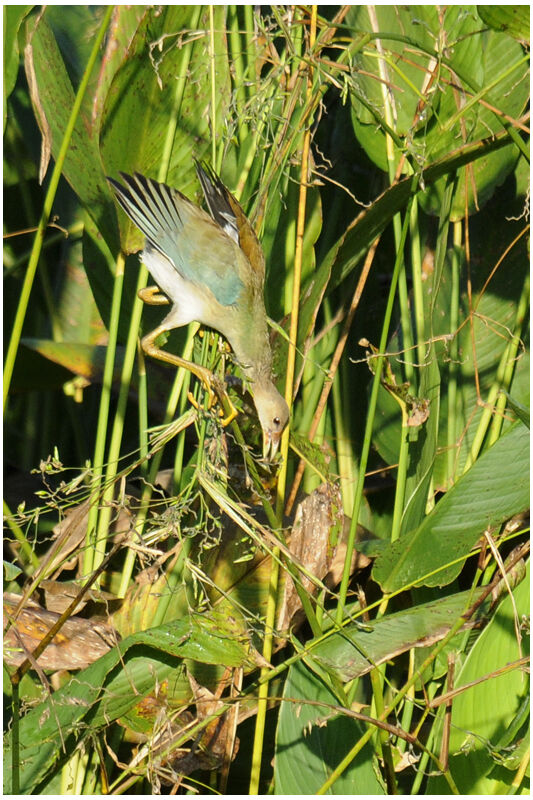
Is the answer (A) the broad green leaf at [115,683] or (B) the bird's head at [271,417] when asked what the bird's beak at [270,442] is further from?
(A) the broad green leaf at [115,683]

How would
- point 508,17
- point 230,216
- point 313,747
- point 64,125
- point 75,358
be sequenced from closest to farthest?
point 508,17 < point 313,747 < point 230,216 < point 64,125 < point 75,358

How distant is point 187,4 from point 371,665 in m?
1.09

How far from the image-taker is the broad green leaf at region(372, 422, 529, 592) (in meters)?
1.16

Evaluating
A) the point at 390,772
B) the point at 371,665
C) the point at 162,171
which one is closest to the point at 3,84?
the point at 162,171

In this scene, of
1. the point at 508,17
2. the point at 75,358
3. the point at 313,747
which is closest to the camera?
the point at 508,17

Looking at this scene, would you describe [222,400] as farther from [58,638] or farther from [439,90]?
[439,90]

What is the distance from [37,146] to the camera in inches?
77.6

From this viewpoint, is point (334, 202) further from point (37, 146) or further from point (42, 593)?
point (42, 593)

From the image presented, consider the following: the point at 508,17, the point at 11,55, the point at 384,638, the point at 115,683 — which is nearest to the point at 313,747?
the point at 384,638

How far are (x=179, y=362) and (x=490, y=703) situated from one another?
27.2 inches

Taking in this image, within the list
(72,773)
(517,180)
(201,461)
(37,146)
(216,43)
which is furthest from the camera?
(37,146)

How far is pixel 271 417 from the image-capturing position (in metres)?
1.24

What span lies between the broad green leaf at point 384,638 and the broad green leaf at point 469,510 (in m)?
0.05

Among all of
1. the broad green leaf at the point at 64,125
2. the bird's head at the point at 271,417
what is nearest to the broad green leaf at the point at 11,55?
the broad green leaf at the point at 64,125
